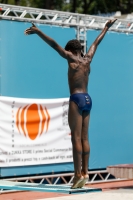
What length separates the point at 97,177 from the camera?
1280 cm

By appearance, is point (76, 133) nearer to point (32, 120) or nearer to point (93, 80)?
point (32, 120)

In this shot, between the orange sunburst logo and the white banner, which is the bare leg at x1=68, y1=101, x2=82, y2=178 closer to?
the white banner

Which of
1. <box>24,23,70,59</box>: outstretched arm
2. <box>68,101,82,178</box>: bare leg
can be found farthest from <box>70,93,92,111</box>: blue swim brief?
<box>24,23,70,59</box>: outstretched arm

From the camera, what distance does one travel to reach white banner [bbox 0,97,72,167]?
1066 cm

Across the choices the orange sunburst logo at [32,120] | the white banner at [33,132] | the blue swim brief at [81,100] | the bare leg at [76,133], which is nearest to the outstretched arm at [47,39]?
the blue swim brief at [81,100]

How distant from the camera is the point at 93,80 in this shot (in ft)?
39.7

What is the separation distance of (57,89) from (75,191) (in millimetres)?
5697

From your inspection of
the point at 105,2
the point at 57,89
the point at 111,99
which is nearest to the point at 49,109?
the point at 57,89

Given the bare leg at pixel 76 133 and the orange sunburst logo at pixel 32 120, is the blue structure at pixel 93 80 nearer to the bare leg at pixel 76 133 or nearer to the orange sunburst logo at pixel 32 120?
the orange sunburst logo at pixel 32 120

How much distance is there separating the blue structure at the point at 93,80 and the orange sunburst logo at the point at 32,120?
11.9 inches

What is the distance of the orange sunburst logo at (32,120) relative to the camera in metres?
10.9

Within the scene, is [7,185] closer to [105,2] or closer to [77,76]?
[77,76]

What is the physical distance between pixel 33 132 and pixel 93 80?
6.64 feet

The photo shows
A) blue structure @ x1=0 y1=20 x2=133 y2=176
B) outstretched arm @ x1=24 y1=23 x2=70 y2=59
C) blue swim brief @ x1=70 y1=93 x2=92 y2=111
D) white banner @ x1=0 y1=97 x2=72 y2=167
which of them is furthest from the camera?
blue structure @ x1=0 y1=20 x2=133 y2=176
